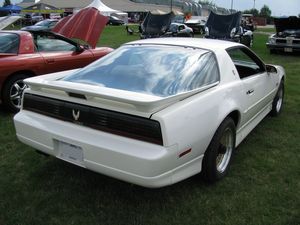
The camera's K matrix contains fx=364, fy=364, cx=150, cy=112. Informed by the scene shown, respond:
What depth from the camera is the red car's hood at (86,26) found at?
285 inches

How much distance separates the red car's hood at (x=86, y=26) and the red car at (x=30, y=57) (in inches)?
15.0

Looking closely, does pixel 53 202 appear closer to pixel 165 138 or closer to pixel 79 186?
pixel 79 186

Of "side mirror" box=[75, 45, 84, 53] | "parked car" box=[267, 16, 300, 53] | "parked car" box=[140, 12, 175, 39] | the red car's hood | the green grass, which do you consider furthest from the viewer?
"parked car" box=[140, 12, 175, 39]

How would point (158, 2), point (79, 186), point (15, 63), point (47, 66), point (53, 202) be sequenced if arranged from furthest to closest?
point (158, 2) → point (47, 66) → point (15, 63) → point (79, 186) → point (53, 202)

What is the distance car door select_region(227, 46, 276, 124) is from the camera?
394 cm

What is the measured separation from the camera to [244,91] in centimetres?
386

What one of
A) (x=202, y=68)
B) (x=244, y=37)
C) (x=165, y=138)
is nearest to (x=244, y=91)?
(x=202, y=68)

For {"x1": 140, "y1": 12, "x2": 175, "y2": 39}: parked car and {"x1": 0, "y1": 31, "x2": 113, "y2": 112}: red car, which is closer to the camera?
{"x1": 0, "y1": 31, "x2": 113, "y2": 112}: red car

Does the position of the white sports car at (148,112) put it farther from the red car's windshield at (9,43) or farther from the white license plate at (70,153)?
the red car's windshield at (9,43)

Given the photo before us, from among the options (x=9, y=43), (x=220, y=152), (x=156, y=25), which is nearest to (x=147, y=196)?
(x=220, y=152)

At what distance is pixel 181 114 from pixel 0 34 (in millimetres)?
4730

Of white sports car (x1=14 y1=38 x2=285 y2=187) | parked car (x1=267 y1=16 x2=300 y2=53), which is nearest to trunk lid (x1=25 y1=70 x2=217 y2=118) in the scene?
white sports car (x1=14 y1=38 x2=285 y2=187)

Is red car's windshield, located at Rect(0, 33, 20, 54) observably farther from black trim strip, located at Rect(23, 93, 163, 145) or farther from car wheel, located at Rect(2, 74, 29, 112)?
black trim strip, located at Rect(23, 93, 163, 145)

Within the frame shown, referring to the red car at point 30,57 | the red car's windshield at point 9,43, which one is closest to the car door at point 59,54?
the red car at point 30,57
